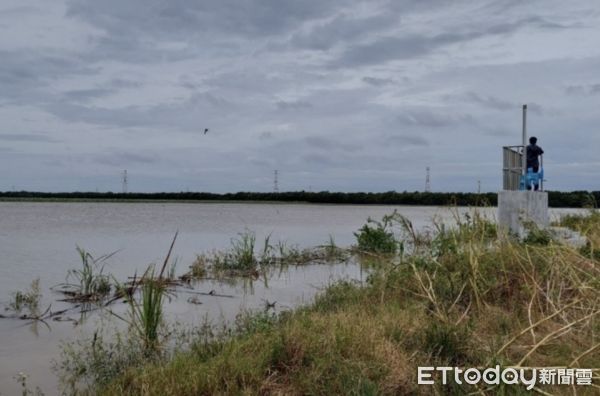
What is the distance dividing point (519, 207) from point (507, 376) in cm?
1038

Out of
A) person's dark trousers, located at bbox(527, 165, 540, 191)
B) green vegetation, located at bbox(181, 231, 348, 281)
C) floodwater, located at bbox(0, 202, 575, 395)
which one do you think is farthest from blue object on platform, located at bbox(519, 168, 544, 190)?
green vegetation, located at bbox(181, 231, 348, 281)

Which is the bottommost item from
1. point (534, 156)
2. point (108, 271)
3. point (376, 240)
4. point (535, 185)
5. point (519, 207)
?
point (108, 271)

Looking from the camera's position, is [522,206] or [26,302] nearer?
A: [26,302]

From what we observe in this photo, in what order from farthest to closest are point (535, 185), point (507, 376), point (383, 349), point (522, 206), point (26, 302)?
point (535, 185)
point (522, 206)
point (26, 302)
point (383, 349)
point (507, 376)

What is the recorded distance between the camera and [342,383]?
16.2 feet

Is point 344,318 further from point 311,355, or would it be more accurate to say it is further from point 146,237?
point 146,237

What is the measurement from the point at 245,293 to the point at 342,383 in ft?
23.5

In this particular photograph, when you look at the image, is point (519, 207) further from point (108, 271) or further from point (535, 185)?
point (108, 271)

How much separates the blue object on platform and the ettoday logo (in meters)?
11.3

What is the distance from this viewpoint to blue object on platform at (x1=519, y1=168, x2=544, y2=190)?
15609 millimetres

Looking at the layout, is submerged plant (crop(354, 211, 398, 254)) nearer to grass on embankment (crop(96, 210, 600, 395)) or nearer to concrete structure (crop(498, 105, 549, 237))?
concrete structure (crop(498, 105, 549, 237))

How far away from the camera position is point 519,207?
1445 cm

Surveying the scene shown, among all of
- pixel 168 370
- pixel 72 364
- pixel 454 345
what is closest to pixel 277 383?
pixel 168 370

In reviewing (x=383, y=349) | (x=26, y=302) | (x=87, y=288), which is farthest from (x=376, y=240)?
(x=383, y=349)
